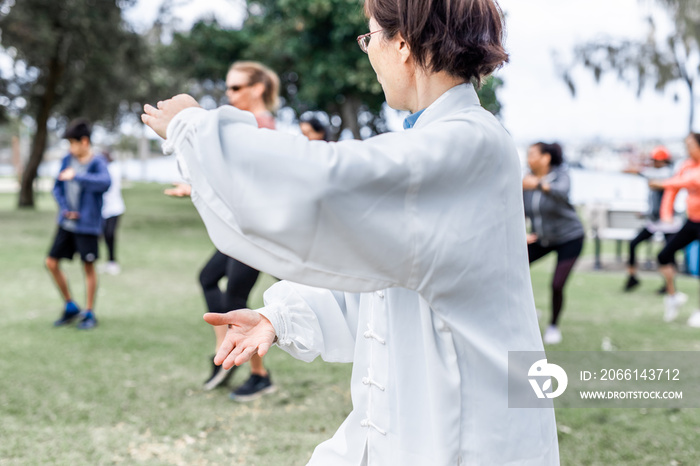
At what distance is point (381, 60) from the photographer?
5.06ft

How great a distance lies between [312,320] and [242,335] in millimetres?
210

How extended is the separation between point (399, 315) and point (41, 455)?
10.8 ft

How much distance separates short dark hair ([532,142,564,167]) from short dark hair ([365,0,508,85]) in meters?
5.60

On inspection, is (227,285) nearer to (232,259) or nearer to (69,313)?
(232,259)

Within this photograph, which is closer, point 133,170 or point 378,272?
point 378,272

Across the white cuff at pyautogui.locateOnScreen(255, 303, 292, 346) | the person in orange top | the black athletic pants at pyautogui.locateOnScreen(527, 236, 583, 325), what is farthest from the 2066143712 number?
the white cuff at pyautogui.locateOnScreen(255, 303, 292, 346)

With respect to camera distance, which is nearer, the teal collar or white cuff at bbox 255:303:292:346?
the teal collar

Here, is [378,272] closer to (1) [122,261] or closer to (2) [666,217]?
(2) [666,217]

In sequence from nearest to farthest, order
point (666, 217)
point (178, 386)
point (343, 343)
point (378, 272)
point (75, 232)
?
point (378, 272) → point (343, 343) → point (178, 386) → point (75, 232) → point (666, 217)

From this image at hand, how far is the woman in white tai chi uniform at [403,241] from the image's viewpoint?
1167mm

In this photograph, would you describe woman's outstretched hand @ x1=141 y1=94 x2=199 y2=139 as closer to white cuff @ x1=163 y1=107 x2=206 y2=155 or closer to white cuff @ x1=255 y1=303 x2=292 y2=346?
white cuff @ x1=163 y1=107 x2=206 y2=155

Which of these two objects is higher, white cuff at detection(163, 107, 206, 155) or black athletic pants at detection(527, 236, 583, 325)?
white cuff at detection(163, 107, 206, 155)

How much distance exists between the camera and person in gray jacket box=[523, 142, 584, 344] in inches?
266

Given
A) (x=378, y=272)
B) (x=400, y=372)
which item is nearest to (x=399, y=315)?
(x=400, y=372)
